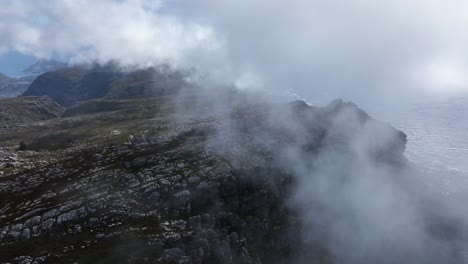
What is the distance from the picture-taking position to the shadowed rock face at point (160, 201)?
284 ft

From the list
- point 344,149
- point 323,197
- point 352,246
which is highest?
point 344,149

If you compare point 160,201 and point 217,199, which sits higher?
point 160,201

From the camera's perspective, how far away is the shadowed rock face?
86.5m

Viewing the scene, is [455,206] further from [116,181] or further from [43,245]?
[43,245]

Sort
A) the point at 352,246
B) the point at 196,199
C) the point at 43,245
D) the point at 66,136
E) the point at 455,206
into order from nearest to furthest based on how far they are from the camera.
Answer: the point at 43,245, the point at 196,199, the point at 352,246, the point at 455,206, the point at 66,136

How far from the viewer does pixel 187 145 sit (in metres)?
136

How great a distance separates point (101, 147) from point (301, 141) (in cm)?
7220

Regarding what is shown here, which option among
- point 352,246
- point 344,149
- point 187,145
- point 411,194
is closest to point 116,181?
point 187,145

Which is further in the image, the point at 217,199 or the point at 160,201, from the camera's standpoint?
the point at 217,199

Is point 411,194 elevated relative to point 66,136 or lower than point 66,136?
lower

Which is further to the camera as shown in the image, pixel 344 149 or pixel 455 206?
pixel 344 149

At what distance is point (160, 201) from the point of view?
338ft

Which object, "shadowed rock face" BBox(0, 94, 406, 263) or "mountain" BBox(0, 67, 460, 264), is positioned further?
"mountain" BBox(0, 67, 460, 264)

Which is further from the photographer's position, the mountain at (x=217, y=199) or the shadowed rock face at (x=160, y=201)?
the mountain at (x=217, y=199)
